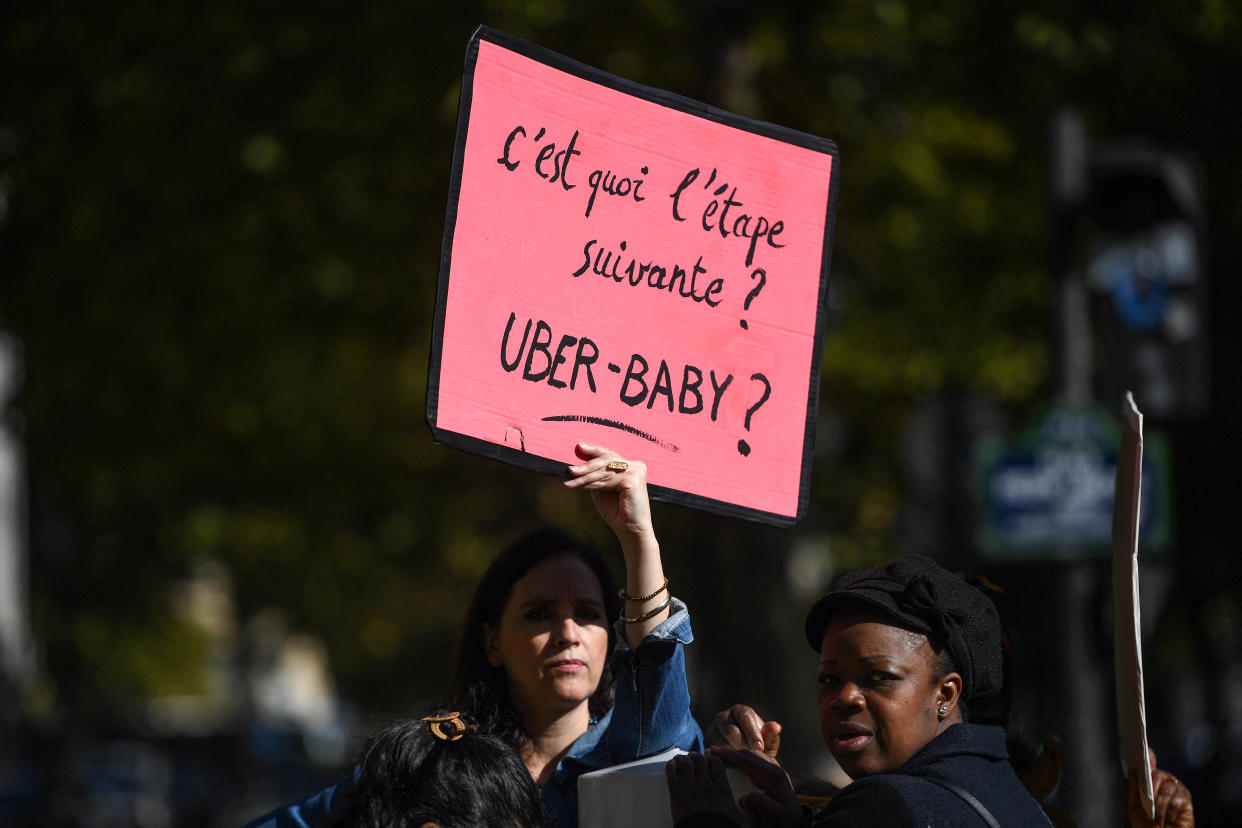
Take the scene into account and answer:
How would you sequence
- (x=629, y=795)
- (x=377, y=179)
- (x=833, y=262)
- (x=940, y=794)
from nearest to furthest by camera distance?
(x=940, y=794) < (x=629, y=795) < (x=377, y=179) < (x=833, y=262)

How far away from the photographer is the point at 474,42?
9.44ft

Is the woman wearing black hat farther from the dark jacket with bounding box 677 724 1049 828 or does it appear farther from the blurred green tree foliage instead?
the blurred green tree foliage

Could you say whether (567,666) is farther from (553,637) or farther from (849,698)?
(849,698)

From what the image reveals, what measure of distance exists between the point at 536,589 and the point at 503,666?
0.60 ft

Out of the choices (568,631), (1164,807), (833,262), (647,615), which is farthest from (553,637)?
(833,262)

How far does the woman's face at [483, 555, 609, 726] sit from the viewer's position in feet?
10.2

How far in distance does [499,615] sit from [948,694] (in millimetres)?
1025

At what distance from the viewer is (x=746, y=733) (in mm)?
2752

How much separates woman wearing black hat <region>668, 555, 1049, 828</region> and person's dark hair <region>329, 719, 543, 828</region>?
259 millimetres

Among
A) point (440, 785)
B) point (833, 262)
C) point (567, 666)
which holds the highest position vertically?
point (833, 262)

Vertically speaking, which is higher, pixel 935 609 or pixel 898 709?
pixel 935 609

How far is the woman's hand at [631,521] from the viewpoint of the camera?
113 inches

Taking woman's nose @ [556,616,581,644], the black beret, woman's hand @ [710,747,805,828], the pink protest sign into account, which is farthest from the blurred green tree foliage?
woman's hand @ [710,747,805,828]

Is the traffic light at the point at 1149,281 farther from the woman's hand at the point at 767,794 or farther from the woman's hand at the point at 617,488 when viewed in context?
the woman's hand at the point at 767,794
